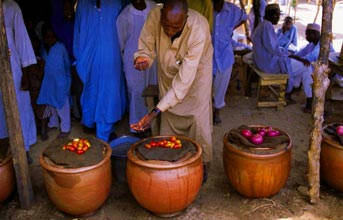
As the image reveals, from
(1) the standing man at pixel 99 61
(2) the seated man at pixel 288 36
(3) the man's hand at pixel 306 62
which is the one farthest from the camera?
(2) the seated man at pixel 288 36

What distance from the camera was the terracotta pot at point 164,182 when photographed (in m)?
3.27

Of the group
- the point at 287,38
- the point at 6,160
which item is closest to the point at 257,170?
the point at 6,160

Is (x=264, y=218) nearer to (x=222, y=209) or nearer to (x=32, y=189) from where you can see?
(x=222, y=209)

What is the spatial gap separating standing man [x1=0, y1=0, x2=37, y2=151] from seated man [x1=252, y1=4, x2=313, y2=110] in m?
3.55

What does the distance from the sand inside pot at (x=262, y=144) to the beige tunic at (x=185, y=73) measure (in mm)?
323

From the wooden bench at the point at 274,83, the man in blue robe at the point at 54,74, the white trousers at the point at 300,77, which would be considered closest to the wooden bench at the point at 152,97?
the man in blue robe at the point at 54,74

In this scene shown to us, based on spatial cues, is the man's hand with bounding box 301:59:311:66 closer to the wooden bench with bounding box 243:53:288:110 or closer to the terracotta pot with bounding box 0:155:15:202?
the wooden bench with bounding box 243:53:288:110

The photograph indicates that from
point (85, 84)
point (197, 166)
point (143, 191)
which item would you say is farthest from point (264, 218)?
point (85, 84)

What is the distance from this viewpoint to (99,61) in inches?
188

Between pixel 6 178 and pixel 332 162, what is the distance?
9.95 feet

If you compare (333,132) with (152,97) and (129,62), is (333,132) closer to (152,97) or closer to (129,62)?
(152,97)

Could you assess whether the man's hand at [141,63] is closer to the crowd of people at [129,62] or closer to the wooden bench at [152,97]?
the crowd of people at [129,62]

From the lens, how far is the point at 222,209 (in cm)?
374

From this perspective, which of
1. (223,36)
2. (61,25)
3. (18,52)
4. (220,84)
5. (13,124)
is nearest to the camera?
(13,124)
